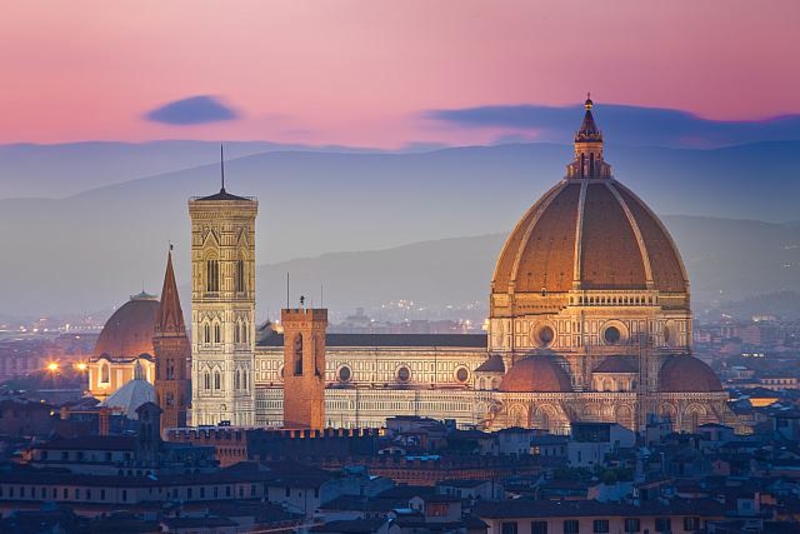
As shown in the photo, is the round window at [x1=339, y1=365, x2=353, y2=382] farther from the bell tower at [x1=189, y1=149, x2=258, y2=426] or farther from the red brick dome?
the red brick dome

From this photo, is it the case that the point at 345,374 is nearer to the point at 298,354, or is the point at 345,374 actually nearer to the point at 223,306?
the point at 223,306

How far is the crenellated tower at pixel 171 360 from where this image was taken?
173000 millimetres

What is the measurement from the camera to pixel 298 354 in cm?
17800

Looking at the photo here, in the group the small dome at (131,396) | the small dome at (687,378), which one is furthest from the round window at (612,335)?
the small dome at (131,396)

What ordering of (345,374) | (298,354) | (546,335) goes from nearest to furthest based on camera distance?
(298,354) < (546,335) < (345,374)

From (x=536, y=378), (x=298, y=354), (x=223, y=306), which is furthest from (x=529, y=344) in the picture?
(x=223, y=306)

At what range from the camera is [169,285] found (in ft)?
585

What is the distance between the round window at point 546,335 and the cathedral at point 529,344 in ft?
0.30

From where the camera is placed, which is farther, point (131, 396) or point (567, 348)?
point (131, 396)

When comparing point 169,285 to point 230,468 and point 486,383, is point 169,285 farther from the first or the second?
point 230,468

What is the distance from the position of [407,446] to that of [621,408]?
28674mm

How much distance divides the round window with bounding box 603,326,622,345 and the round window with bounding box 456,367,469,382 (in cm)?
754

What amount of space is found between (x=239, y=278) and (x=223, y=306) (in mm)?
1540

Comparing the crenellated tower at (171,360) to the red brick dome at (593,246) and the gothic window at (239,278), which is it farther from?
the red brick dome at (593,246)
